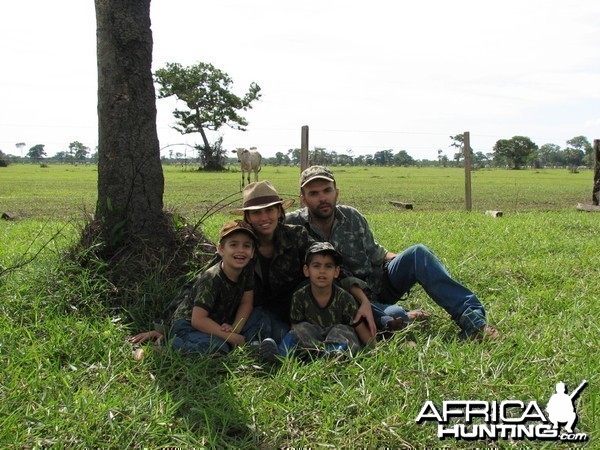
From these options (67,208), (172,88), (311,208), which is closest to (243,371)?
→ (311,208)

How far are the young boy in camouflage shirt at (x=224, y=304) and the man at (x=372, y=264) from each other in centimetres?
60

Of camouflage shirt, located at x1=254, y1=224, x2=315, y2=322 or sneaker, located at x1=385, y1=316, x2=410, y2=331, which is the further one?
camouflage shirt, located at x1=254, y1=224, x2=315, y2=322

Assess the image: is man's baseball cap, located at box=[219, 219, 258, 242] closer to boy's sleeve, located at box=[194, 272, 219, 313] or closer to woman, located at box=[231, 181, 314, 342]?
woman, located at box=[231, 181, 314, 342]

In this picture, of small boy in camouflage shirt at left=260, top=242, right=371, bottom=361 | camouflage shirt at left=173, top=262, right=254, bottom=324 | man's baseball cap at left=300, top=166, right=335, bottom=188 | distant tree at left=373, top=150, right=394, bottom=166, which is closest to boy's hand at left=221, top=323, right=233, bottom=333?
camouflage shirt at left=173, top=262, right=254, bottom=324

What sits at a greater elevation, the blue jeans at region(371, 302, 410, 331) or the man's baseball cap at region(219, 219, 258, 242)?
the man's baseball cap at region(219, 219, 258, 242)

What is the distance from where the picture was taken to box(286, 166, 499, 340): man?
3.75 meters

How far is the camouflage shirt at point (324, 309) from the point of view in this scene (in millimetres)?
3588

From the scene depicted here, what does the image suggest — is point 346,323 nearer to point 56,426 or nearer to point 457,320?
point 457,320

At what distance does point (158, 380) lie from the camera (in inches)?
118

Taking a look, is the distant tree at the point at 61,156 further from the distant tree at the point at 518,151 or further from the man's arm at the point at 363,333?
the man's arm at the point at 363,333

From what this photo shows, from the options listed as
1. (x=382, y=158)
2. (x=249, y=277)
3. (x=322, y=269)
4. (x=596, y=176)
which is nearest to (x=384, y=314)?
(x=322, y=269)

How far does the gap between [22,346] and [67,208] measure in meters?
10.2

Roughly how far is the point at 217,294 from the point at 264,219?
1.96 feet

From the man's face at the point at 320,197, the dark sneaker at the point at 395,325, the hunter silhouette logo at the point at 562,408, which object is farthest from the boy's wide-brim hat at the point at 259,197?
the hunter silhouette logo at the point at 562,408
